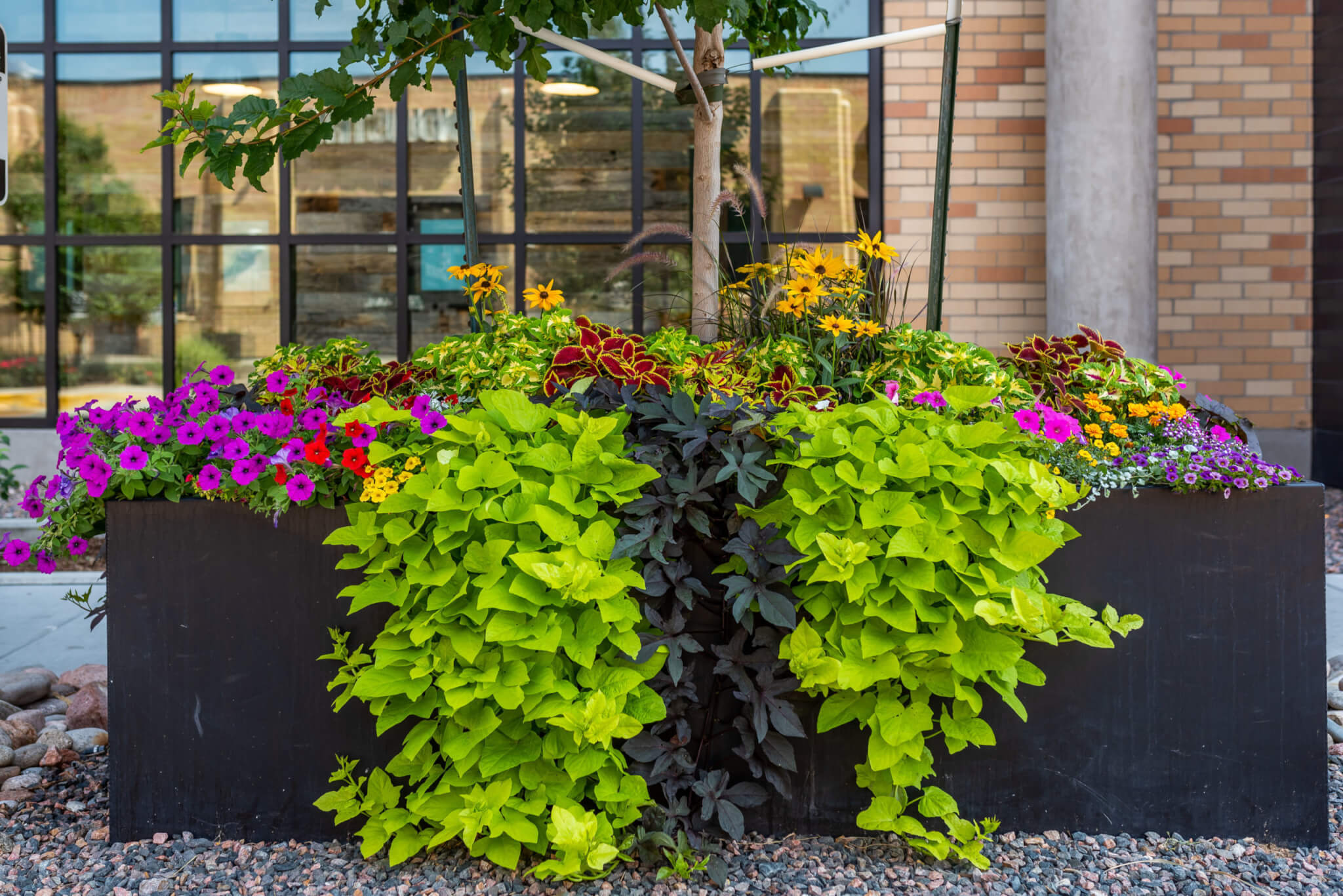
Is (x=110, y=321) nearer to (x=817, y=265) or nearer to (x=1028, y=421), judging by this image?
(x=817, y=265)

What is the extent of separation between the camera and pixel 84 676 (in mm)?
3504

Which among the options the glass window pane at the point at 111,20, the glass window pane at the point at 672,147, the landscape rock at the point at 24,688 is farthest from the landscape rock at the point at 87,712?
the glass window pane at the point at 111,20

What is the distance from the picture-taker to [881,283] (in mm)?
3002

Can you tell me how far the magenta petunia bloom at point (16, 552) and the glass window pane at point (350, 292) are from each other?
4592mm

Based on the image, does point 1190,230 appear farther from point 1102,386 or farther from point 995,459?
point 995,459

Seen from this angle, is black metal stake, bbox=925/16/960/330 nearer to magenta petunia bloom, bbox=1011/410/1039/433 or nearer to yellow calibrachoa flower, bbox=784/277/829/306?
yellow calibrachoa flower, bbox=784/277/829/306

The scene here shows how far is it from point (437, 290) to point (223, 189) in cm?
159

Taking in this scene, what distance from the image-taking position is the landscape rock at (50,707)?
3268 millimetres

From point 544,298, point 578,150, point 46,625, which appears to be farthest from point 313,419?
point 578,150

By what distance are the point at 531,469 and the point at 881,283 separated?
137 cm

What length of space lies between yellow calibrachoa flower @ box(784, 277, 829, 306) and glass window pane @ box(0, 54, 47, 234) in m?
6.38

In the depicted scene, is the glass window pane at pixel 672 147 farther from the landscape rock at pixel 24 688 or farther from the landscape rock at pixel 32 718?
the landscape rock at pixel 32 718

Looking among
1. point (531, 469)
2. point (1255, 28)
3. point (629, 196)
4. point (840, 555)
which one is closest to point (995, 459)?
point (840, 555)

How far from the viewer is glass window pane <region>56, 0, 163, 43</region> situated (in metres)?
6.95
